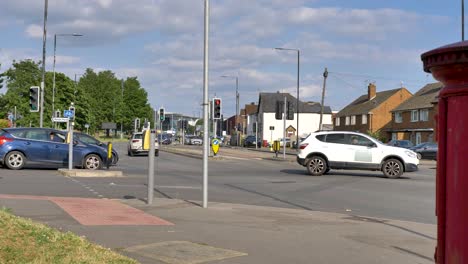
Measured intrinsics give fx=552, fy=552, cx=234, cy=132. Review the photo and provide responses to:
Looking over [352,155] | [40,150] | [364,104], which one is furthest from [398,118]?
[40,150]

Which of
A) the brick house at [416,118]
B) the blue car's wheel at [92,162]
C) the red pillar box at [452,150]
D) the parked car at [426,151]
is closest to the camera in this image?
the red pillar box at [452,150]

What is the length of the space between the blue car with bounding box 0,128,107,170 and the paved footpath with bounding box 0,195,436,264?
9.36m

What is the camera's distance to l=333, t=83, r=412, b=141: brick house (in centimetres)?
7375

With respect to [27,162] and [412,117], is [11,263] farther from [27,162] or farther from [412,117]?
[412,117]

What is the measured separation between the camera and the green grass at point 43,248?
17.7ft

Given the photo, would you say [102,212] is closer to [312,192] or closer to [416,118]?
[312,192]

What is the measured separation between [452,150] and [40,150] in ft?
65.0

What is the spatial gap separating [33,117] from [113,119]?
130ft

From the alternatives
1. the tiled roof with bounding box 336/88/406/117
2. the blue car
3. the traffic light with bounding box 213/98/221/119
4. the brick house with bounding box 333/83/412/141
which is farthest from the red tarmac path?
the tiled roof with bounding box 336/88/406/117

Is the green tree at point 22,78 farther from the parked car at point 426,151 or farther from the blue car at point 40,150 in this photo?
the blue car at point 40,150

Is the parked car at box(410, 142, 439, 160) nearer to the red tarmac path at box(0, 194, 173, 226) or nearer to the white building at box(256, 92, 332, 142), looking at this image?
the red tarmac path at box(0, 194, 173, 226)

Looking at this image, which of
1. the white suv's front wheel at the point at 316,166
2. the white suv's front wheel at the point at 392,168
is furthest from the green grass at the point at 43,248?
the white suv's front wheel at the point at 392,168

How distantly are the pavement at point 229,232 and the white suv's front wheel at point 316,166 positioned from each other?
1063cm

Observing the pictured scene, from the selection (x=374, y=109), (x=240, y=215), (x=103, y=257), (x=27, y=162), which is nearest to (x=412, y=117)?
(x=374, y=109)
